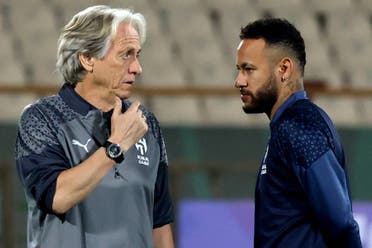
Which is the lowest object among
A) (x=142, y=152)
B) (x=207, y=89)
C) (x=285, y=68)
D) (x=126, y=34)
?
(x=207, y=89)

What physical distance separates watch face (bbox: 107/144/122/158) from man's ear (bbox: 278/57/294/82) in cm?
55

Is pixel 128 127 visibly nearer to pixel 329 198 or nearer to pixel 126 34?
pixel 126 34

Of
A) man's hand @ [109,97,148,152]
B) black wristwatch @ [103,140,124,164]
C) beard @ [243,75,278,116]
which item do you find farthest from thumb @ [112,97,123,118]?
beard @ [243,75,278,116]

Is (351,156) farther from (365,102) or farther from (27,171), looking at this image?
(27,171)

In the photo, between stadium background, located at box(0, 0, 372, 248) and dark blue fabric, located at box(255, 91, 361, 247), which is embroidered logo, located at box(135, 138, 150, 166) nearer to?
dark blue fabric, located at box(255, 91, 361, 247)

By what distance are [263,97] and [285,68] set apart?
0.35 ft

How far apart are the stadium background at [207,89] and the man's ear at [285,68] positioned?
12.1ft

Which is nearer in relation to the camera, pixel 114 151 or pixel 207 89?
pixel 114 151

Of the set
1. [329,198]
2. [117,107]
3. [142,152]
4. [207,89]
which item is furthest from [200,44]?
[329,198]

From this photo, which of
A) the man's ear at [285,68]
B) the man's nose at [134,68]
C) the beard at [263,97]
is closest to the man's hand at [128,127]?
the man's nose at [134,68]

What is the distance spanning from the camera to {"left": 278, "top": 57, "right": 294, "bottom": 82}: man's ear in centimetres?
333

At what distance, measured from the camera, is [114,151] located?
123 inches

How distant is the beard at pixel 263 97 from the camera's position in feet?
10.9

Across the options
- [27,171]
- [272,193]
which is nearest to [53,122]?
[27,171]
